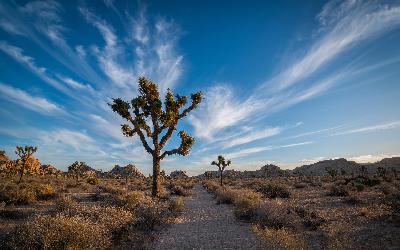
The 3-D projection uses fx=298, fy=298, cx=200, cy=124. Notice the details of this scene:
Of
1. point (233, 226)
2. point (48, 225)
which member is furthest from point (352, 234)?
point (48, 225)

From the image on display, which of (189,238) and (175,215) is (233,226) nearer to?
(189,238)

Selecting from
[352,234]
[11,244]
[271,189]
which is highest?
[271,189]

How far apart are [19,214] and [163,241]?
7788 mm

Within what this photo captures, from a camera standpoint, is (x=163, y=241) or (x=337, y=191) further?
(x=337, y=191)

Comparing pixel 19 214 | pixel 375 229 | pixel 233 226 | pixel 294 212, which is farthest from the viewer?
pixel 294 212

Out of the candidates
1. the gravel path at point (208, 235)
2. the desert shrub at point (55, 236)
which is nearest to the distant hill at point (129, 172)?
the gravel path at point (208, 235)

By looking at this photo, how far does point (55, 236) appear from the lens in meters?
7.30

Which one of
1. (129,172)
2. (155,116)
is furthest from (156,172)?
(129,172)

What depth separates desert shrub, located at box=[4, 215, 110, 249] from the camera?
7.12 metres

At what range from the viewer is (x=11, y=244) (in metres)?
7.11

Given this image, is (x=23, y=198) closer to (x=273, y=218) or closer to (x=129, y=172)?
(x=273, y=218)

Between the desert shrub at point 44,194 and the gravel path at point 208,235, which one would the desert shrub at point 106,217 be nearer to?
the gravel path at point 208,235

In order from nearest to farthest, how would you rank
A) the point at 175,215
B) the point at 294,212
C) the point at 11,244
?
the point at 11,244, the point at 294,212, the point at 175,215

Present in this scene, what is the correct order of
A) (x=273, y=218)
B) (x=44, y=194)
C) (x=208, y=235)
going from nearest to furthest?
(x=208, y=235), (x=273, y=218), (x=44, y=194)
